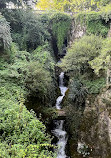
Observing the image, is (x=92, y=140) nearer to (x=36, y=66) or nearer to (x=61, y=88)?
(x=36, y=66)

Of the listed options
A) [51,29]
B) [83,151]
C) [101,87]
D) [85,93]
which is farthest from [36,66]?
[51,29]

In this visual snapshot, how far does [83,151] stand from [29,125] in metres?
5.46

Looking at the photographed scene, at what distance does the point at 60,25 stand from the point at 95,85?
11830 mm

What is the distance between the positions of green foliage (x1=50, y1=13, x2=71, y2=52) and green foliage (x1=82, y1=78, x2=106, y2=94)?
9900 millimetres

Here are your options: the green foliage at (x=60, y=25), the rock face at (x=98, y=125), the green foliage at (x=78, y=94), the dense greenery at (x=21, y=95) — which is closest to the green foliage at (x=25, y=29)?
the dense greenery at (x=21, y=95)

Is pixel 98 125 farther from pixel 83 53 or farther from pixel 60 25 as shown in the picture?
pixel 60 25

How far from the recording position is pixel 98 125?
25.7ft

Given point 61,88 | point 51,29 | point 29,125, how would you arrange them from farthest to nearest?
point 51,29
point 61,88
point 29,125

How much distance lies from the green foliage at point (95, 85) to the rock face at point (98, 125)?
0.42 m

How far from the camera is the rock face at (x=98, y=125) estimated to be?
23.5 feet

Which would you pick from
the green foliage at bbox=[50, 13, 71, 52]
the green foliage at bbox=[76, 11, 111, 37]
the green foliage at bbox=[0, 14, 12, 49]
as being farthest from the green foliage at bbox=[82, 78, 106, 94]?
the green foliage at bbox=[50, 13, 71, 52]

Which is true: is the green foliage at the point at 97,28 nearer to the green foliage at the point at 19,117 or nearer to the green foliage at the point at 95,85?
the green foliage at the point at 95,85

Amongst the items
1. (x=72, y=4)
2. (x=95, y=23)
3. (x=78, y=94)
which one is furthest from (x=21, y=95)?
(x=72, y=4)

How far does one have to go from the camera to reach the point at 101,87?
27.9 ft
